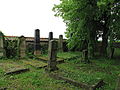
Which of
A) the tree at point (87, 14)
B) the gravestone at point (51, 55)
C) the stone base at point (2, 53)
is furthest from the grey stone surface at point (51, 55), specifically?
the stone base at point (2, 53)

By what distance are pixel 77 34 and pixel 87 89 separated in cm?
650

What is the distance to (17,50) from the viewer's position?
910 centimetres

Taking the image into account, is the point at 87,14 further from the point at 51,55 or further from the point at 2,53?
the point at 2,53

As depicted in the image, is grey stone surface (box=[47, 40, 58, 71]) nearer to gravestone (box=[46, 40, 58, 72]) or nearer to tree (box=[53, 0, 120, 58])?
gravestone (box=[46, 40, 58, 72])

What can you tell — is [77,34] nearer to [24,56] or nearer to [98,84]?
[24,56]

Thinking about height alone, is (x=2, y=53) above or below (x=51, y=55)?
below

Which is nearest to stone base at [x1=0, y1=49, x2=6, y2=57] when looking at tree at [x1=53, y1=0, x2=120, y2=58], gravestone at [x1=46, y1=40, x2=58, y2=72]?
gravestone at [x1=46, y1=40, x2=58, y2=72]

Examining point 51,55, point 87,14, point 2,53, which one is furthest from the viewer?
point 2,53

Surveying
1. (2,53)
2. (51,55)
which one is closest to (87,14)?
(51,55)

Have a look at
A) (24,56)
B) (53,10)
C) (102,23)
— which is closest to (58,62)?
(24,56)

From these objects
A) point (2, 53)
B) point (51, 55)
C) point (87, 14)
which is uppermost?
point (87, 14)

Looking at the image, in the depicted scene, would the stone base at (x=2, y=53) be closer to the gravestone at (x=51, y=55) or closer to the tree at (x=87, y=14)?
the gravestone at (x=51, y=55)

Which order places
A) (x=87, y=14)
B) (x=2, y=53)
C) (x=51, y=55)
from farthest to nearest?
(x=2, y=53), (x=87, y=14), (x=51, y=55)

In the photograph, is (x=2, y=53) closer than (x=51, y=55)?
No
